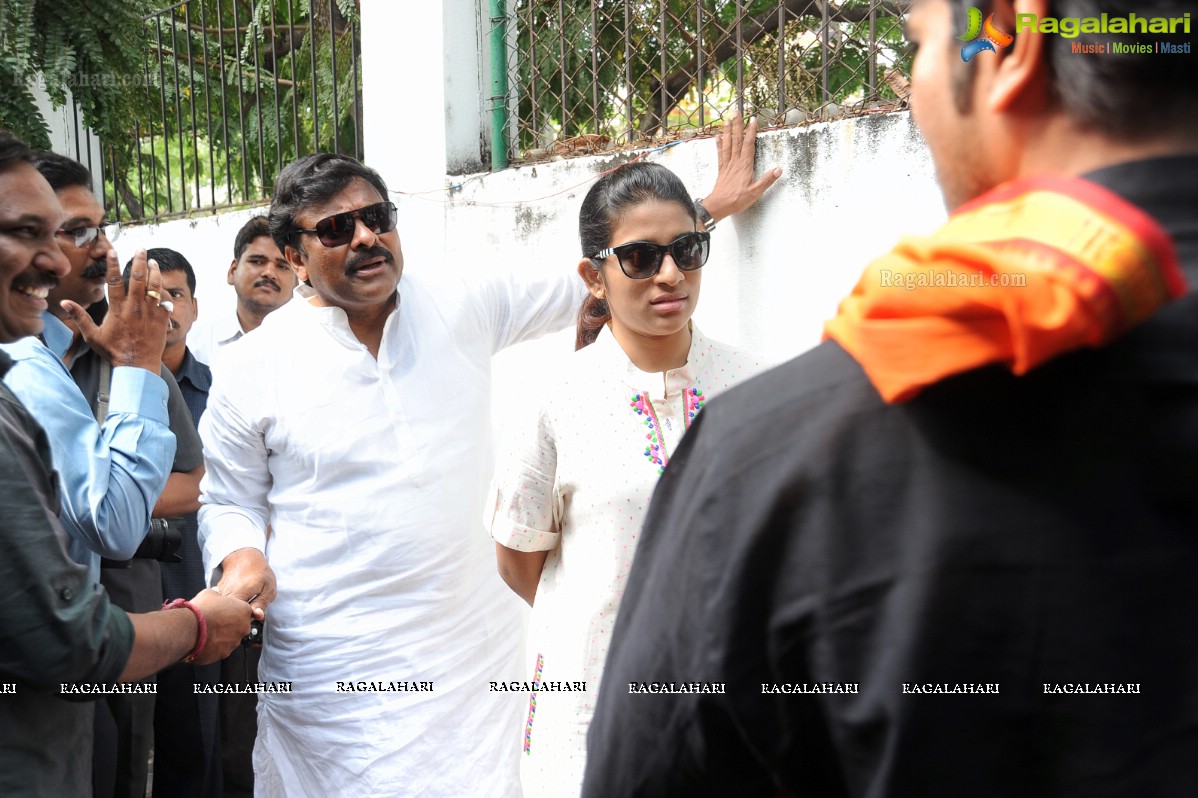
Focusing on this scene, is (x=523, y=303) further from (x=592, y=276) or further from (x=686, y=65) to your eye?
(x=686, y=65)

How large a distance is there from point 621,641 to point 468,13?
3.74 meters

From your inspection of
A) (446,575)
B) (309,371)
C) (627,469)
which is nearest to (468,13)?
(309,371)

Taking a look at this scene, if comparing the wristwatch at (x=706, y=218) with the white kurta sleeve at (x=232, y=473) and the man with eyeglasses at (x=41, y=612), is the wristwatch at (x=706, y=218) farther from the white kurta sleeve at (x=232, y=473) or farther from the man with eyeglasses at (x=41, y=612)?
the man with eyeglasses at (x=41, y=612)

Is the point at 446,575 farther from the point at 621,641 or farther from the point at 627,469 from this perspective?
the point at 621,641

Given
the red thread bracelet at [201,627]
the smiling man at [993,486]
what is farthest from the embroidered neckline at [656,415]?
the smiling man at [993,486]

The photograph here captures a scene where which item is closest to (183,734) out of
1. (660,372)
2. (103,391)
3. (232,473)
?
(232,473)

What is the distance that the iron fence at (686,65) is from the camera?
3.09m

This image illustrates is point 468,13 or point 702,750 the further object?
point 468,13

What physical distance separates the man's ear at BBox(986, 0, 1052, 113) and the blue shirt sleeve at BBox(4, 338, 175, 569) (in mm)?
2022

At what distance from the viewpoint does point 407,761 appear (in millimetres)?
2908

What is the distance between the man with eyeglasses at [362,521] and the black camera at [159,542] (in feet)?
1.37

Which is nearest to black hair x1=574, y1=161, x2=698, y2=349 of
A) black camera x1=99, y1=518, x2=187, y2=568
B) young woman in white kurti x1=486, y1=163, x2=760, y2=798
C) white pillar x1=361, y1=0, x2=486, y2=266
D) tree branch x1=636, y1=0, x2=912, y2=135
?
young woman in white kurti x1=486, y1=163, x2=760, y2=798

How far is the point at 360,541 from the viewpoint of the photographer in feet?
9.63

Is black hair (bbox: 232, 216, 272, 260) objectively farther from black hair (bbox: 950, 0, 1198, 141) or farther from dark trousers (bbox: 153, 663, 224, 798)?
black hair (bbox: 950, 0, 1198, 141)
